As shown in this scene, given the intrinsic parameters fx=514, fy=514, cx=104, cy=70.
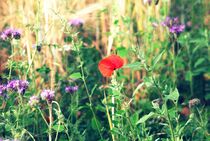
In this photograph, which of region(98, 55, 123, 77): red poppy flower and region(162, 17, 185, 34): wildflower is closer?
region(98, 55, 123, 77): red poppy flower

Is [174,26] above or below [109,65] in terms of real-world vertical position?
above

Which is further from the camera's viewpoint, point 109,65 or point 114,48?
point 114,48

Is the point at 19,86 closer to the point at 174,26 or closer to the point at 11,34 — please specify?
the point at 11,34

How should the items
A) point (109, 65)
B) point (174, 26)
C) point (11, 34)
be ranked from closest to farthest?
point (109, 65)
point (11, 34)
point (174, 26)

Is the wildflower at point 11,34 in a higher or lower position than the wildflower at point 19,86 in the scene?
higher

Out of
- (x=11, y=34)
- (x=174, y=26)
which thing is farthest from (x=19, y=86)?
(x=174, y=26)

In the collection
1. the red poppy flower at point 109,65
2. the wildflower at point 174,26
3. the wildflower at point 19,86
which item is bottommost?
the wildflower at point 19,86

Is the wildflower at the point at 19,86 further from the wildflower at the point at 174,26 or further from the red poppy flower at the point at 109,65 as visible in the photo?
the wildflower at the point at 174,26

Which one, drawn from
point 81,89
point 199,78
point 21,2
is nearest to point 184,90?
point 199,78

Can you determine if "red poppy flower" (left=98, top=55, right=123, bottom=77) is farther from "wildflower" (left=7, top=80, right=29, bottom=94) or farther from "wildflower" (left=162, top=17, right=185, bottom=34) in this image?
"wildflower" (left=162, top=17, right=185, bottom=34)

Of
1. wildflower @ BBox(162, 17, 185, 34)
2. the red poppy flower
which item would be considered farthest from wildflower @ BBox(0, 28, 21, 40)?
wildflower @ BBox(162, 17, 185, 34)

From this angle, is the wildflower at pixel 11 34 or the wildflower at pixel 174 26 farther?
the wildflower at pixel 174 26

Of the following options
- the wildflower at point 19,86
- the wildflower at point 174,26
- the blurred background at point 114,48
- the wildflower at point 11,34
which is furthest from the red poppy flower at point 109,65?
the wildflower at point 174,26
